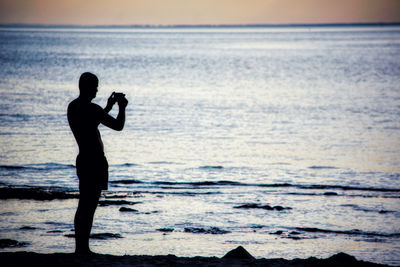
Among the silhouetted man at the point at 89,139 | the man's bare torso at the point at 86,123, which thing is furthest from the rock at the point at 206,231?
the man's bare torso at the point at 86,123

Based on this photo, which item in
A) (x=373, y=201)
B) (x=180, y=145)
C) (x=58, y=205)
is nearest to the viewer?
(x=58, y=205)

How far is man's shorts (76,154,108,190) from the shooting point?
6.41 metres

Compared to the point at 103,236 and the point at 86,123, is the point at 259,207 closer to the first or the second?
the point at 103,236

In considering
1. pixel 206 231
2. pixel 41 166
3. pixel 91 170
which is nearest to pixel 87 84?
pixel 91 170

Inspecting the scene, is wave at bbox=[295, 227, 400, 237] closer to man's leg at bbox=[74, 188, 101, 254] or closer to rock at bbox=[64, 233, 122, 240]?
rock at bbox=[64, 233, 122, 240]

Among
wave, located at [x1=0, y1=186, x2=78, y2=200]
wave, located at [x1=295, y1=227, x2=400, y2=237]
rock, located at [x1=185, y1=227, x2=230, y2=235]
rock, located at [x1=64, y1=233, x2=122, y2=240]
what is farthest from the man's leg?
wave, located at [x1=0, y1=186, x2=78, y2=200]

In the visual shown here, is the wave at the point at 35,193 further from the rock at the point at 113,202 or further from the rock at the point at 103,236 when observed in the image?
the rock at the point at 103,236

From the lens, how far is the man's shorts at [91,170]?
252 inches

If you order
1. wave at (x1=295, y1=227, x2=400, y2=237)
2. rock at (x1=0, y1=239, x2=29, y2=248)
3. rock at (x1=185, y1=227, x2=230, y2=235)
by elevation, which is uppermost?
wave at (x1=295, y1=227, x2=400, y2=237)

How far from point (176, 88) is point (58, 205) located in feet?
104

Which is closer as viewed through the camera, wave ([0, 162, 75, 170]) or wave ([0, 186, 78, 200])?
wave ([0, 186, 78, 200])

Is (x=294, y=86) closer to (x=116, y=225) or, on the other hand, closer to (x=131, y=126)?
(x=131, y=126)

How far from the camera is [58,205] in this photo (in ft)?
38.7

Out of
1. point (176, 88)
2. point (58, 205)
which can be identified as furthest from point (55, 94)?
point (58, 205)
